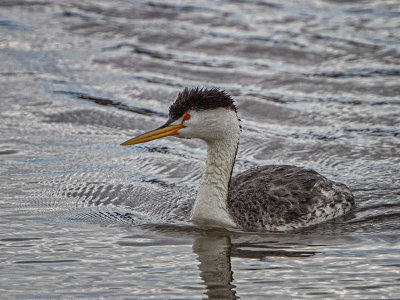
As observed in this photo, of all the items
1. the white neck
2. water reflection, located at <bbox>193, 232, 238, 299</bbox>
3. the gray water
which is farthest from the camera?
the white neck

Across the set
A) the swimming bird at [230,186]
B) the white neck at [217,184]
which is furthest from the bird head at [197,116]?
the white neck at [217,184]

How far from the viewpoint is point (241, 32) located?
19.1m

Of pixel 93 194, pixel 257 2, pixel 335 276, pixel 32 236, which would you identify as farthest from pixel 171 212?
pixel 257 2

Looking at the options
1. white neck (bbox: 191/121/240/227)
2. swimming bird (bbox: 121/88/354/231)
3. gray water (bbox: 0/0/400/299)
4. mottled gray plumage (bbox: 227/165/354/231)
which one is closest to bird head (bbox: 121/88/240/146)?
swimming bird (bbox: 121/88/354/231)

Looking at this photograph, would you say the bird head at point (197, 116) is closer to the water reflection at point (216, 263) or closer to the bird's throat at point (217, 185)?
the bird's throat at point (217, 185)

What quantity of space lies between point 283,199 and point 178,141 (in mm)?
3910

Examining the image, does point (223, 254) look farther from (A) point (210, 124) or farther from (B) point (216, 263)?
(A) point (210, 124)

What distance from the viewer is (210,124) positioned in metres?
9.40

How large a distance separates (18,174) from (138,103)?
13.2 ft

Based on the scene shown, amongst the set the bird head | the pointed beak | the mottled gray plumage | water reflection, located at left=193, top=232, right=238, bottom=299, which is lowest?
water reflection, located at left=193, top=232, right=238, bottom=299

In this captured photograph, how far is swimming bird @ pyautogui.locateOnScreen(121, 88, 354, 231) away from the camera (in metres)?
9.35

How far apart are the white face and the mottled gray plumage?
822 millimetres

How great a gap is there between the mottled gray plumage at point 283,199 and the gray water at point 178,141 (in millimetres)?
209

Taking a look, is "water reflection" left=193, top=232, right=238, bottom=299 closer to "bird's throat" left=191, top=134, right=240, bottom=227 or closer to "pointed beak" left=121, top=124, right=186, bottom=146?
"bird's throat" left=191, top=134, right=240, bottom=227
